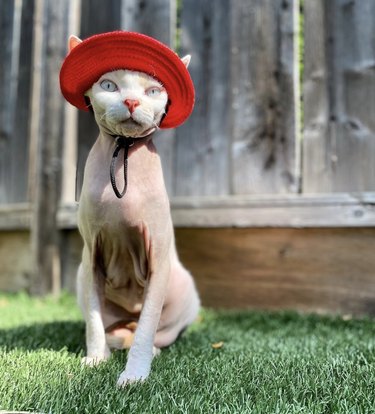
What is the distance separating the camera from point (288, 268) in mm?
2699

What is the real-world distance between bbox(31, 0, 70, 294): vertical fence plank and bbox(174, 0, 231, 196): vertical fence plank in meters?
0.80

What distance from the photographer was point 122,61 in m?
1.54

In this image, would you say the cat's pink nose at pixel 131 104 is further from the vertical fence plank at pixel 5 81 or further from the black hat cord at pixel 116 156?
the vertical fence plank at pixel 5 81

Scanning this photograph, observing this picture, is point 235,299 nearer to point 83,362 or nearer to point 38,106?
point 83,362

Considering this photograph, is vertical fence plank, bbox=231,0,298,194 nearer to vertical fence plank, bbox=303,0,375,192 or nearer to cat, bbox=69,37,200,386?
vertical fence plank, bbox=303,0,375,192

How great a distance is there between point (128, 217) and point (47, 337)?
27.8 inches

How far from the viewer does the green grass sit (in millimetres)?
1199

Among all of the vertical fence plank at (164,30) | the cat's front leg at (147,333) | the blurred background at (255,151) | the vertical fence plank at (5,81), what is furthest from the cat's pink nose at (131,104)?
the vertical fence plank at (5,81)

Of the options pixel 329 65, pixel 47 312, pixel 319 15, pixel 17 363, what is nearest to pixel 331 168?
pixel 329 65

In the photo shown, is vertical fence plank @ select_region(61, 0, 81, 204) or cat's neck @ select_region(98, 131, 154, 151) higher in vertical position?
vertical fence plank @ select_region(61, 0, 81, 204)

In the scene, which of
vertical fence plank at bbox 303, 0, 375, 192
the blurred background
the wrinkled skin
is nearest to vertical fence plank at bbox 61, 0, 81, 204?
the blurred background

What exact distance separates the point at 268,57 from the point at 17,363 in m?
2.04

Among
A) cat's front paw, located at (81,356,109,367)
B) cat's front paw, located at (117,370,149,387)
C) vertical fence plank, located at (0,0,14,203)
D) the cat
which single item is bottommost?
cat's front paw, located at (117,370,149,387)

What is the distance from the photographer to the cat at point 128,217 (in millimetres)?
1528
